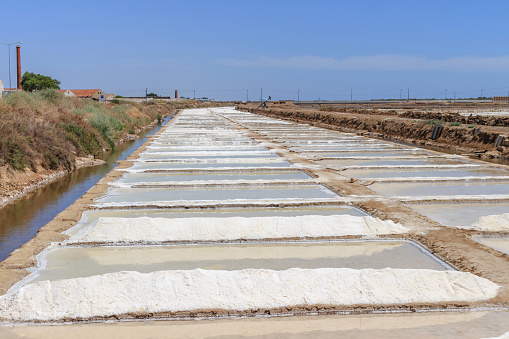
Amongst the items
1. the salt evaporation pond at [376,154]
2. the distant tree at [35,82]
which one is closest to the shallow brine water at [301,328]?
the salt evaporation pond at [376,154]

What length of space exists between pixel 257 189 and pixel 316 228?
3.56 metres

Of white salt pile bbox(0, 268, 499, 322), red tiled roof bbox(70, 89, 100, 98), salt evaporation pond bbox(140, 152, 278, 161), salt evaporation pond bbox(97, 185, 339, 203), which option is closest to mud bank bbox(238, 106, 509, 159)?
salt evaporation pond bbox(140, 152, 278, 161)

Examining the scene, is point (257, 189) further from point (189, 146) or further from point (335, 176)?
point (189, 146)

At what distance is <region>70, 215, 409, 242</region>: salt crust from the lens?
261 inches

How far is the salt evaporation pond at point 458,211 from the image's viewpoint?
7.61 meters

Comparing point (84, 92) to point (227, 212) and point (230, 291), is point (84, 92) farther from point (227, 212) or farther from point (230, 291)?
point (230, 291)

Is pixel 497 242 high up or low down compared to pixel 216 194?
down

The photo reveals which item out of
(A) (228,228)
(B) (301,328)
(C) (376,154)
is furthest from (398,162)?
(B) (301,328)

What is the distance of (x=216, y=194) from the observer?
9.79 metres

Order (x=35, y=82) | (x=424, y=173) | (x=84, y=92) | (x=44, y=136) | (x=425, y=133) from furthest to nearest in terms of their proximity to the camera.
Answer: (x=84, y=92) < (x=35, y=82) < (x=425, y=133) < (x=44, y=136) < (x=424, y=173)

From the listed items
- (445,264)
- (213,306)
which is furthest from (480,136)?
(213,306)

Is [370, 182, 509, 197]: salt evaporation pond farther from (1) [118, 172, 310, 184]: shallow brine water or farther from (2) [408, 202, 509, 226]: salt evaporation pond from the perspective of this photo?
(1) [118, 172, 310, 184]: shallow brine water

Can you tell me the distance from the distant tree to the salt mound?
203 ft

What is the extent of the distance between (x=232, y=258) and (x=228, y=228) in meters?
1.03
